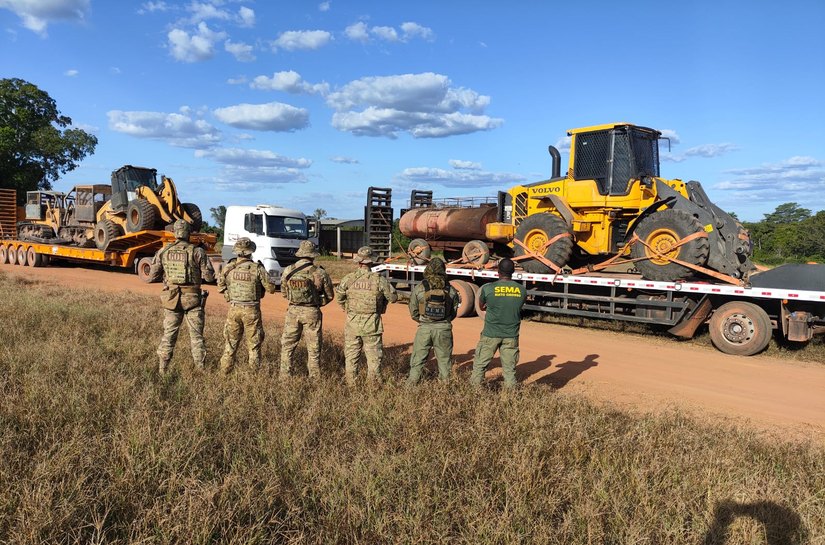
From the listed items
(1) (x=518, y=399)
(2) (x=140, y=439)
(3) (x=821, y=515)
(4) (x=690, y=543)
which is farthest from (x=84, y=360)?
(3) (x=821, y=515)

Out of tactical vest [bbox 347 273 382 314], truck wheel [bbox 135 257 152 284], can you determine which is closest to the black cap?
tactical vest [bbox 347 273 382 314]

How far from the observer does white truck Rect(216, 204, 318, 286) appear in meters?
15.2

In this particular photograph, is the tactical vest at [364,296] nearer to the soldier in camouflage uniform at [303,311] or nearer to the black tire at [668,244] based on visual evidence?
the soldier in camouflage uniform at [303,311]

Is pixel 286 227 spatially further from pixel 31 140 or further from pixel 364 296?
pixel 31 140

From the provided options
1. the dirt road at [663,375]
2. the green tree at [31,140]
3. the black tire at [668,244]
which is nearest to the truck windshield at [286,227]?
the dirt road at [663,375]

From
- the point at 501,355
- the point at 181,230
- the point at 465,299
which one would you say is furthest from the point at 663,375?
the point at 181,230

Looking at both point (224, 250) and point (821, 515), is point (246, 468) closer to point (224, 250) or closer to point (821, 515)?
point (821, 515)

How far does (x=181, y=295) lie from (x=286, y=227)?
944 cm

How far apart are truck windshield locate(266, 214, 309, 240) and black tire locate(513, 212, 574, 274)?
6.96 meters

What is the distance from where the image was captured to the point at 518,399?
540 cm

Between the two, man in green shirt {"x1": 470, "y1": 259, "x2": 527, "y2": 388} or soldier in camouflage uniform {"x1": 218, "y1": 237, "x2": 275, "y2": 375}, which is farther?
soldier in camouflage uniform {"x1": 218, "y1": 237, "x2": 275, "y2": 375}

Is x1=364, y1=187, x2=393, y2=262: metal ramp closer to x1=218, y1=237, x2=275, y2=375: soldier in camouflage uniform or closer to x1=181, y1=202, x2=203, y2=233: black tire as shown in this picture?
x1=181, y1=202, x2=203, y2=233: black tire

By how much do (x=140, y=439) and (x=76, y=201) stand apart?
61.4 feet

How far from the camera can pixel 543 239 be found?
1114 centimetres
